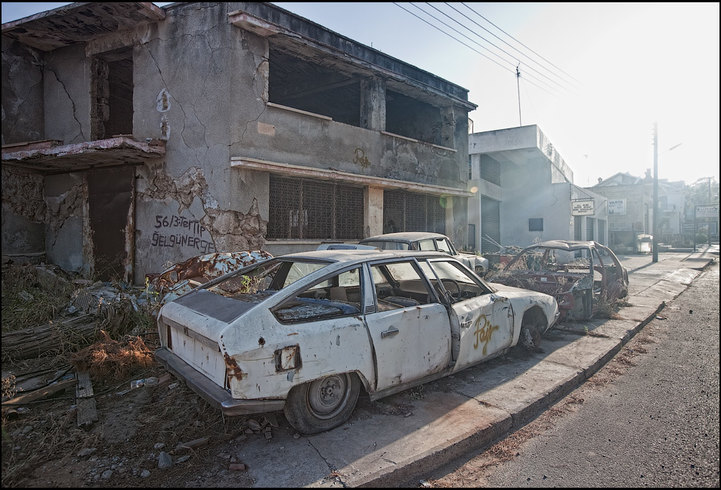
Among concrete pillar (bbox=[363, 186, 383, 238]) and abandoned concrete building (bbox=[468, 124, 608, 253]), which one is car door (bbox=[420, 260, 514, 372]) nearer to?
concrete pillar (bbox=[363, 186, 383, 238])

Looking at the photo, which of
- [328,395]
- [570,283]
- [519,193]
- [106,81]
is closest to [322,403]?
[328,395]

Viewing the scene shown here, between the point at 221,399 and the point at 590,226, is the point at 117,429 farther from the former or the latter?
the point at 590,226

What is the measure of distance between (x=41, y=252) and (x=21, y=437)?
341 inches

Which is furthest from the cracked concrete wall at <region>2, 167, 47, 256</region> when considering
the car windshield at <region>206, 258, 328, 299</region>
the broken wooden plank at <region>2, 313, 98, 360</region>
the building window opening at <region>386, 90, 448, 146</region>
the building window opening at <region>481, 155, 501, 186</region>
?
the building window opening at <region>481, 155, 501, 186</region>

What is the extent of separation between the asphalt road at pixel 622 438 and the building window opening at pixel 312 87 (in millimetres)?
8656

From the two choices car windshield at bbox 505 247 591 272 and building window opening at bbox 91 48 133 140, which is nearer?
car windshield at bbox 505 247 591 272

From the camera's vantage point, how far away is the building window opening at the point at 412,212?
11.3 metres

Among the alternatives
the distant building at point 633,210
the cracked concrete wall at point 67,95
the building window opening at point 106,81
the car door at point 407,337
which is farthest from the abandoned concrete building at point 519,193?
the cracked concrete wall at point 67,95

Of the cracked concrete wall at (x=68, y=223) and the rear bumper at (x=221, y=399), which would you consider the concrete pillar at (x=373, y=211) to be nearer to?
the cracked concrete wall at (x=68, y=223)

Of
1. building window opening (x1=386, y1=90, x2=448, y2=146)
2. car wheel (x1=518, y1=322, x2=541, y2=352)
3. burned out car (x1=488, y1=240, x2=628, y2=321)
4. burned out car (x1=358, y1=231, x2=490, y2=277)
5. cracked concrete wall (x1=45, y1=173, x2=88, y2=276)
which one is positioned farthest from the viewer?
building window opening (x1=386, y1=90, x2=448, y2=146)

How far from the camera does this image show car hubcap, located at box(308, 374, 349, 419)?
3.05 meters

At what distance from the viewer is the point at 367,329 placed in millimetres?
3227

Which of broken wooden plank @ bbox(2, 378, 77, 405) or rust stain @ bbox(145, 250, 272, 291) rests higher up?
rust stain @ bbox(145, 250, 272, 291)

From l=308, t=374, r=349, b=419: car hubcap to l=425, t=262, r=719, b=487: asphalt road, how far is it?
0.88 metres
